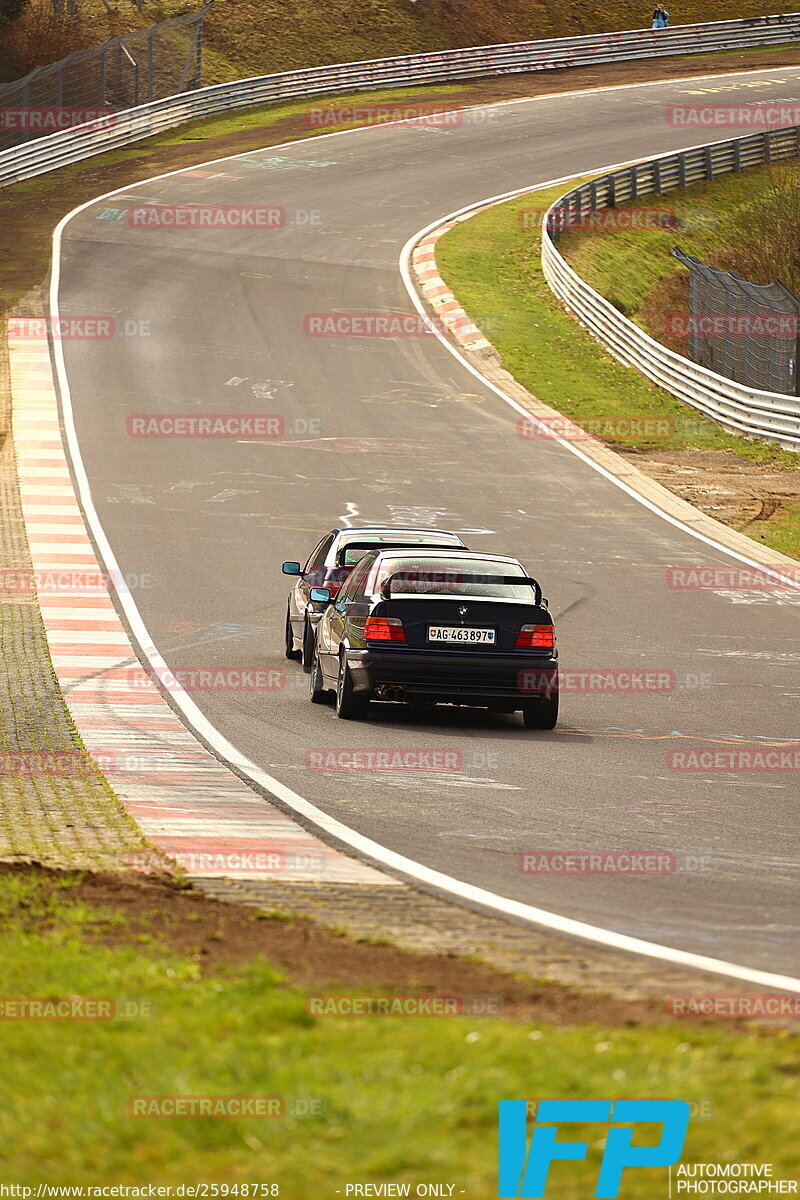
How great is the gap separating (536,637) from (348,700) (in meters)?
1.80

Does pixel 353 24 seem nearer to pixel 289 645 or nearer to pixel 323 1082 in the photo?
pixel 289 645

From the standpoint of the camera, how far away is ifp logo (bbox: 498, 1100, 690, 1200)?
148 inches

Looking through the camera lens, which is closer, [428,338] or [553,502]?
[553,502]

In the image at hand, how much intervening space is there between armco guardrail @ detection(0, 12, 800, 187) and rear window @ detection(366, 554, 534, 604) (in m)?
43.7

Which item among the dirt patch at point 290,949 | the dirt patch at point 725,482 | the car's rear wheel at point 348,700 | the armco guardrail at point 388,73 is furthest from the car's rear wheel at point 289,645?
the armco guardrail at point 388,73

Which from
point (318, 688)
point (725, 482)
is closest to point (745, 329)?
point (725, 482)

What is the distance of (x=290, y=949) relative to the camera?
6.11 meters

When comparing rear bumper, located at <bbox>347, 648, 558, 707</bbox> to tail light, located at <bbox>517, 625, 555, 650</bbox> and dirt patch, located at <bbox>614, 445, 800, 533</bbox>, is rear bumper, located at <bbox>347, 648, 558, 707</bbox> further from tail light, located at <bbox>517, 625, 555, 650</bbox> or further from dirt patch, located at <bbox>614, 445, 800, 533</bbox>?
dirt patch, located at <bbox>614, 445, 800, 533</bbox>

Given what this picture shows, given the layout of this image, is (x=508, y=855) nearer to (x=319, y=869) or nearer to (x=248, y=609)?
(x=319, y=869)

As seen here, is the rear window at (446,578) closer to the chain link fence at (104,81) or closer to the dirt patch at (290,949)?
the dirt patch at (290,949)

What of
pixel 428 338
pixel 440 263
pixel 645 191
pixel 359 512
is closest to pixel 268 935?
pixel 359 512

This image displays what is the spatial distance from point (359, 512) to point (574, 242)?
2549 centimetres

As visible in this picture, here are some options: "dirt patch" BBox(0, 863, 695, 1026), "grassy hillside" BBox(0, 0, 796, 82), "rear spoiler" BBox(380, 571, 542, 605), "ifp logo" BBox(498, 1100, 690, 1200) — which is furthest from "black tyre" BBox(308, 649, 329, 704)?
"grassy hillside" BBox(0, 0, 796, 82)

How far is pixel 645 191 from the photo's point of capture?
52.9 metres
